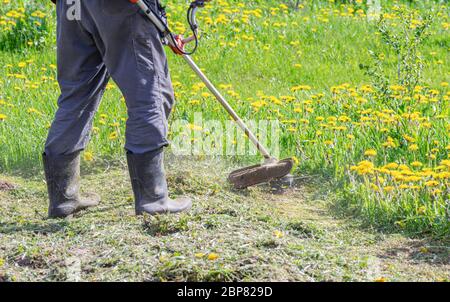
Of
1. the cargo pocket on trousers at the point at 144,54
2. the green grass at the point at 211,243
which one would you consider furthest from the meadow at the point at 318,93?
the cargo pocket on trousers at the point at 144,54

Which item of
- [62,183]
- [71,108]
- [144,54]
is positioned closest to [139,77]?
[144,54]

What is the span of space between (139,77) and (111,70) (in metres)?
0.17

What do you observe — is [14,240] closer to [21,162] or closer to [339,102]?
[21,162]

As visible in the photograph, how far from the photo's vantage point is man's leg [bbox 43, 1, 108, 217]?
4934 mm

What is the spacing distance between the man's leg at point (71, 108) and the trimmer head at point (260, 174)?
965mm

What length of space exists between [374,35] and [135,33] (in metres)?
4.49

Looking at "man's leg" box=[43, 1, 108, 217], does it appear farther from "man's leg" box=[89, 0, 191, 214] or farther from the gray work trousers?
"man's leg" box=[89, 0, 191, 214]

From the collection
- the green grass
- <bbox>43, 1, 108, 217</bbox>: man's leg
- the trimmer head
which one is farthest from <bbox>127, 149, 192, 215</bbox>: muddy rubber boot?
the trimmer head

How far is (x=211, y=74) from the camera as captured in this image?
7.89m

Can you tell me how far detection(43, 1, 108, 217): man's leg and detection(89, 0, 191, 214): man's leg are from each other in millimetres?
180

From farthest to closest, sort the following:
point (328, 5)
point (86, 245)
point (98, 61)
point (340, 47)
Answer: point (328, 5)
point (340, 47)
point (98, 61)
point (86, 245)

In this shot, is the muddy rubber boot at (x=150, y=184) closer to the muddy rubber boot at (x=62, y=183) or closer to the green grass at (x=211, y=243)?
the green grass at (x=211, y=243)

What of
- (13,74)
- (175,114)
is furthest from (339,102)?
(13,74)
